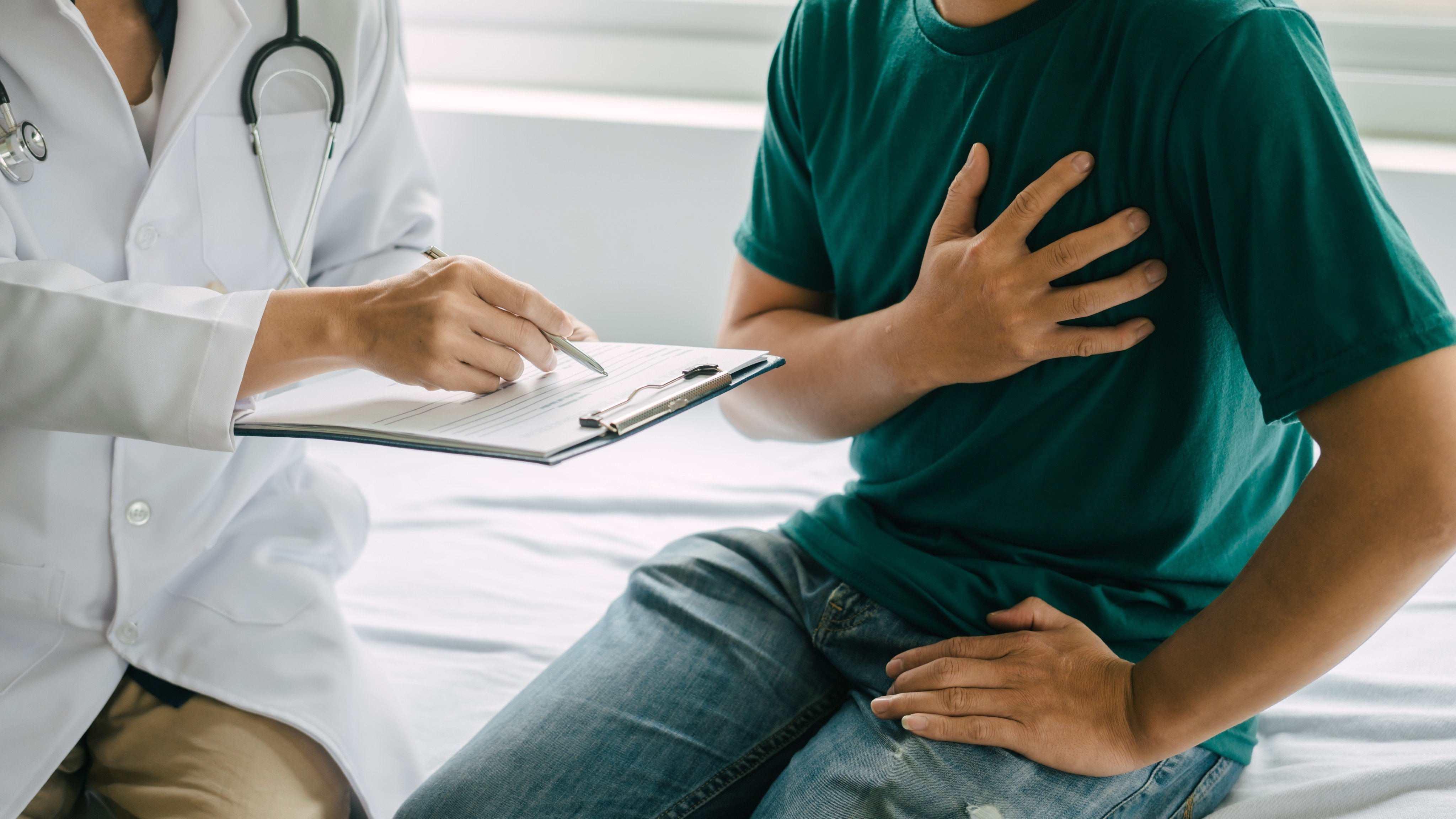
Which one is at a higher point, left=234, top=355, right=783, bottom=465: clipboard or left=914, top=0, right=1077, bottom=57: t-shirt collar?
left=914, top=0, right=1077, bottom=57: t-shirt collar

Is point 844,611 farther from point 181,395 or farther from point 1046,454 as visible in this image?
point 181,395

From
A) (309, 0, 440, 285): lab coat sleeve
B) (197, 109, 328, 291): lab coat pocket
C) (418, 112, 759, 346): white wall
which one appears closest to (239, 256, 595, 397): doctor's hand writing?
(197, 109, 328, 291): lab coat pocket

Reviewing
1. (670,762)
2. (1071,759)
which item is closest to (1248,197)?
(1071,759)

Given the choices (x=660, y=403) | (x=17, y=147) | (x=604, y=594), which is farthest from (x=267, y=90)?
(x=604, y=594)

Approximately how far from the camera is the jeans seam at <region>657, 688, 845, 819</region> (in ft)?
2.74

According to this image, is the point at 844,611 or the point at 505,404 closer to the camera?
the point at 505,404

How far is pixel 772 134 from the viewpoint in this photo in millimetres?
1043

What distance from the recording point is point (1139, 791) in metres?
0.77

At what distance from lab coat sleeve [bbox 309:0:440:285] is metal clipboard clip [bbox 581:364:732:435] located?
0.50 meters

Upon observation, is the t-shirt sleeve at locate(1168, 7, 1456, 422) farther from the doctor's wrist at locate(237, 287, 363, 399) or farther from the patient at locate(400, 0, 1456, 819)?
the doctor's wrist at locate(237, 287, 363, 399)

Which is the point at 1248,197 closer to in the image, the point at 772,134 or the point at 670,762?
the point at 772,134

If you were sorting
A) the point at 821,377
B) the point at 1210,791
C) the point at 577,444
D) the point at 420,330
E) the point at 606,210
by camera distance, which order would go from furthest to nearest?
the point at 606,210, the point at 821,377, the point at 1210,791, the point at 420,330, the point at 577,444

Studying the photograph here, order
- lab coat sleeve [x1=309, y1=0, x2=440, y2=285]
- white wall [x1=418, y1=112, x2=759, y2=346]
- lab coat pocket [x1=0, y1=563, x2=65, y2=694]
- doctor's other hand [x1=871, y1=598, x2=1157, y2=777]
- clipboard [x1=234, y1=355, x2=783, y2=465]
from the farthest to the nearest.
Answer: white wall [x1=418, y1=112, x2=759, y2=346] < lab coat sleeve [x1=309, y1=0, x2=440, y2=285] < lab coat pocket [x1=0, y1=563, x2=65, y2=694] < doctor's other hand [x1=871, y1=598, x2=1157, y2=777] < clipboard [x1=234, y1=355, x2=783, y2=465]

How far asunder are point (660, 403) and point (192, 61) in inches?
22.7
